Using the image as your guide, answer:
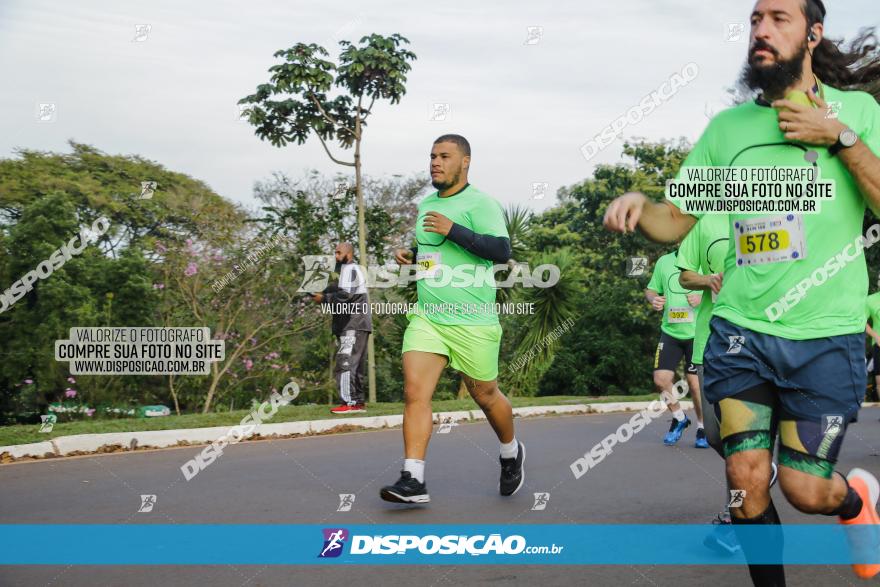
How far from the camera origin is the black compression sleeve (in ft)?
19.5

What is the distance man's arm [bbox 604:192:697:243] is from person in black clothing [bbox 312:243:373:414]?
29.0 ft

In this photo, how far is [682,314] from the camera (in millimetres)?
9188

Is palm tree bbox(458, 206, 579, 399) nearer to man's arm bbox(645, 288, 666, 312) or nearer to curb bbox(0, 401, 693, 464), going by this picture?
curb bbox(0, 401, 693, 464)

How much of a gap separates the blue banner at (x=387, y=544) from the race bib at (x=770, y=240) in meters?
1.55

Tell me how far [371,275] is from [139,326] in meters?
4.94

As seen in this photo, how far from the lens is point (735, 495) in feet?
10.9

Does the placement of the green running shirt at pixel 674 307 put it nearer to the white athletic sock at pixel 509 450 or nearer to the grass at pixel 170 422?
the white athletic sock at pixel 509 450

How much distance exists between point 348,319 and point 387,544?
7564 mm

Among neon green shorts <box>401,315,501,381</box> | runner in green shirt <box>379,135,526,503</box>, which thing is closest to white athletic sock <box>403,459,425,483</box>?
runner in green shirt <box>379,135,526,503</box>

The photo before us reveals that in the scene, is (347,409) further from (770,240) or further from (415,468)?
(770,240)

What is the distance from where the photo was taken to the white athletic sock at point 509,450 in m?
6.45

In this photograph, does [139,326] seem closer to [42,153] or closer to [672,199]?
[672,199]

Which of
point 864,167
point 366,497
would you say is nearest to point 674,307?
point 366,497

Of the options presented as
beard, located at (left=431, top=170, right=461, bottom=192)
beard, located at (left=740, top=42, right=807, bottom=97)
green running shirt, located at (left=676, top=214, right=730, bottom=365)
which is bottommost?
green running shirt, located at (left=676, top=214, right=730, bottom=365)
